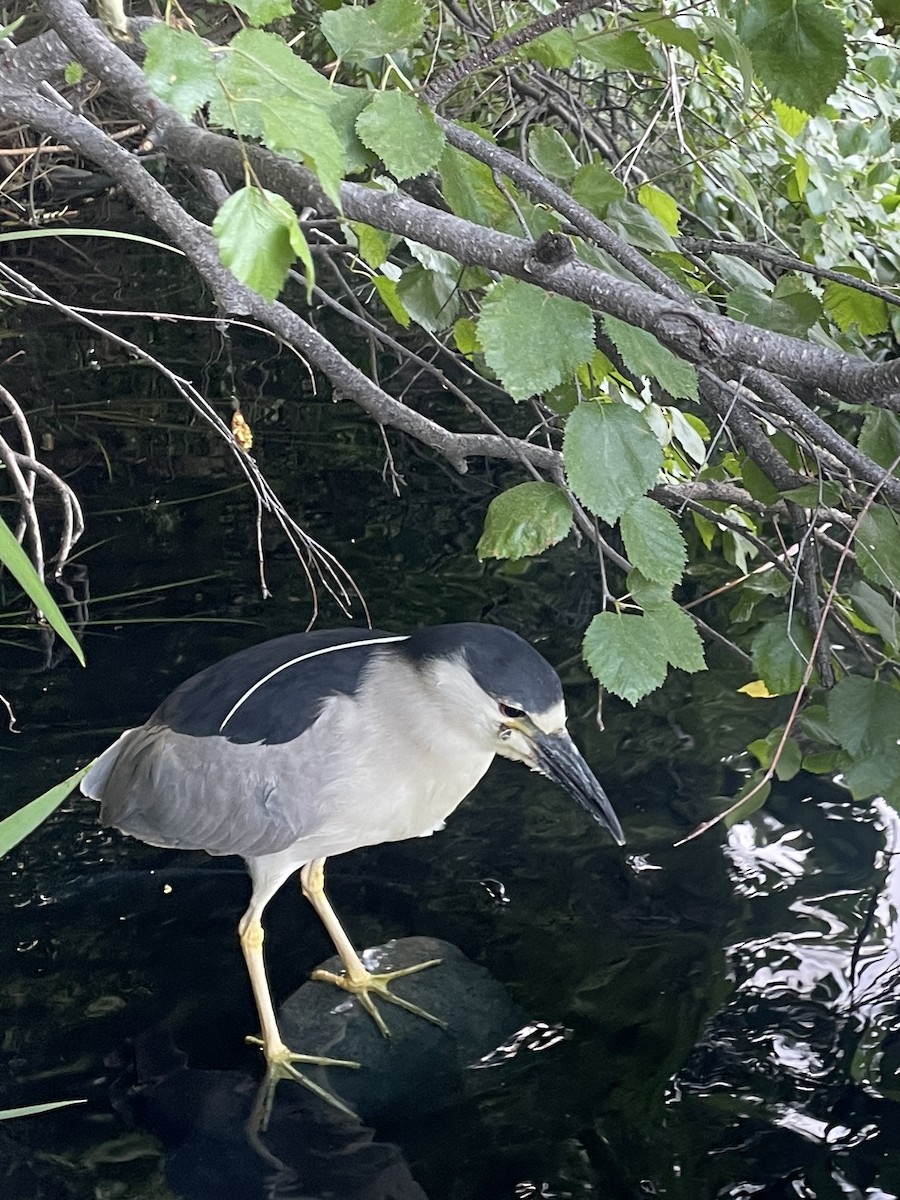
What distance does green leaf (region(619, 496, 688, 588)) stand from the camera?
130 centimetres

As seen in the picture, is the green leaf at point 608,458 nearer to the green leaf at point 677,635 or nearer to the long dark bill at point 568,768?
the green leaf at point 677,635

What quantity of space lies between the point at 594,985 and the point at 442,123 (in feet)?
5.07

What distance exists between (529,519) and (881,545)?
383mm

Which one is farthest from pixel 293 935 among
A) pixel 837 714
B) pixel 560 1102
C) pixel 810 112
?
pixel 810 112

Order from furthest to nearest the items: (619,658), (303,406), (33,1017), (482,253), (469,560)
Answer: (303,406), (469,560), (33,1017), (619,658), (482,253)

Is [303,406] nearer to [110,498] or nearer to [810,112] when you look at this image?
[110,498]

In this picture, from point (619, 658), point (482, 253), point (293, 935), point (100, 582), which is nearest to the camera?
point (482, 253)

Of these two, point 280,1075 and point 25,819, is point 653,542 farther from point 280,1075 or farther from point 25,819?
point 280,1075

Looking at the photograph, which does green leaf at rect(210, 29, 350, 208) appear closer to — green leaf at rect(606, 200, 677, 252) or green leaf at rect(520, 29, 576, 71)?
green leaf at rect(520, 29, 576, 71)

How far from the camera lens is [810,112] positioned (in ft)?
3.74

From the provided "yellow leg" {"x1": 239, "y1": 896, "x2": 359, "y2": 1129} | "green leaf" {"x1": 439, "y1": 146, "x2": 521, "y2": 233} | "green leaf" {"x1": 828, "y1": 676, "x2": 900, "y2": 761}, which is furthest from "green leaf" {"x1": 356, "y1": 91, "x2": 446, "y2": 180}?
"yellow leg" {"x1": 239, "y1": 896, "x2": 359, "y2": 1129}

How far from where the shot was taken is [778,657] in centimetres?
156

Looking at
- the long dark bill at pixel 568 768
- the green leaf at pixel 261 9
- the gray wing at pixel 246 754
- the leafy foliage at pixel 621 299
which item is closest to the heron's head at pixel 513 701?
the long dark bill at pixel 568 768

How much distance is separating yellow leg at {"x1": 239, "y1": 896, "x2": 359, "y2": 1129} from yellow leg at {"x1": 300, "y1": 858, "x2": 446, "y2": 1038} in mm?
135
